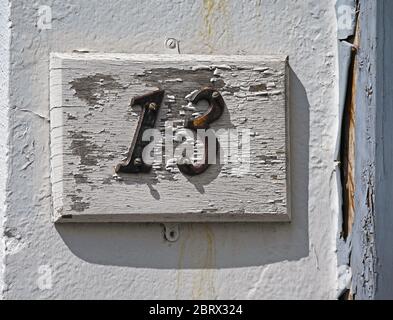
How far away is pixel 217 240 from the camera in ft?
5.81

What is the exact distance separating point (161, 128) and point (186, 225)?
191 mm

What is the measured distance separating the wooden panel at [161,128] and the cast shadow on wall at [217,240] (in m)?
0.03

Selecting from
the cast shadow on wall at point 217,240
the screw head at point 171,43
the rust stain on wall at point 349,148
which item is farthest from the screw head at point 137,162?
the rust stain on wall at point 349,148

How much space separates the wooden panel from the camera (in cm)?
171

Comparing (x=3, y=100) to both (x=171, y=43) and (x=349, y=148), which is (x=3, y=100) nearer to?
(x=171, y=43)

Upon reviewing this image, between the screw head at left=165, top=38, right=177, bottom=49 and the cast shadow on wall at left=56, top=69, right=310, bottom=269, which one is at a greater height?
the screw head at left=165, top=38, right=177, bottom=49

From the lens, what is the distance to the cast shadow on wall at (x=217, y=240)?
174cm

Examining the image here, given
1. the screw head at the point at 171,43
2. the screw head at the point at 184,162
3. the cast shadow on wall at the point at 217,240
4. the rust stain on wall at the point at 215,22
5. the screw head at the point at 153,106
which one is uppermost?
the rust stain on wall at the point at 215,22

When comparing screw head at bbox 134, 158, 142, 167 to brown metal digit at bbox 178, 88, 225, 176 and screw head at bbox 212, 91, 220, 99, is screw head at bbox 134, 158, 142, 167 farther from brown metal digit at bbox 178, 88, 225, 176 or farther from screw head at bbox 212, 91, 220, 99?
screw head at bbox 212, 91, 220, 99

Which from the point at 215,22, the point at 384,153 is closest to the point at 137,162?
the point at 215,22

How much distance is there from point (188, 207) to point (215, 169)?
9 centimetres

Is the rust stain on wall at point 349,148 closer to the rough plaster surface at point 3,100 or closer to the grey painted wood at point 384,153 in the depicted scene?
the grey painted wood at point 384,153

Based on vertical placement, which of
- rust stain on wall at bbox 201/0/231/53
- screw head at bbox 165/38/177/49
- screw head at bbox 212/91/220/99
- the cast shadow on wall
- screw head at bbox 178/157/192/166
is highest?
rust stain on wall at bbox 201/0/231/53

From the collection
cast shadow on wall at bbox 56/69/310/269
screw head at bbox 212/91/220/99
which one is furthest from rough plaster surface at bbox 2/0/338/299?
screw head at bbox 212/91/220/99
